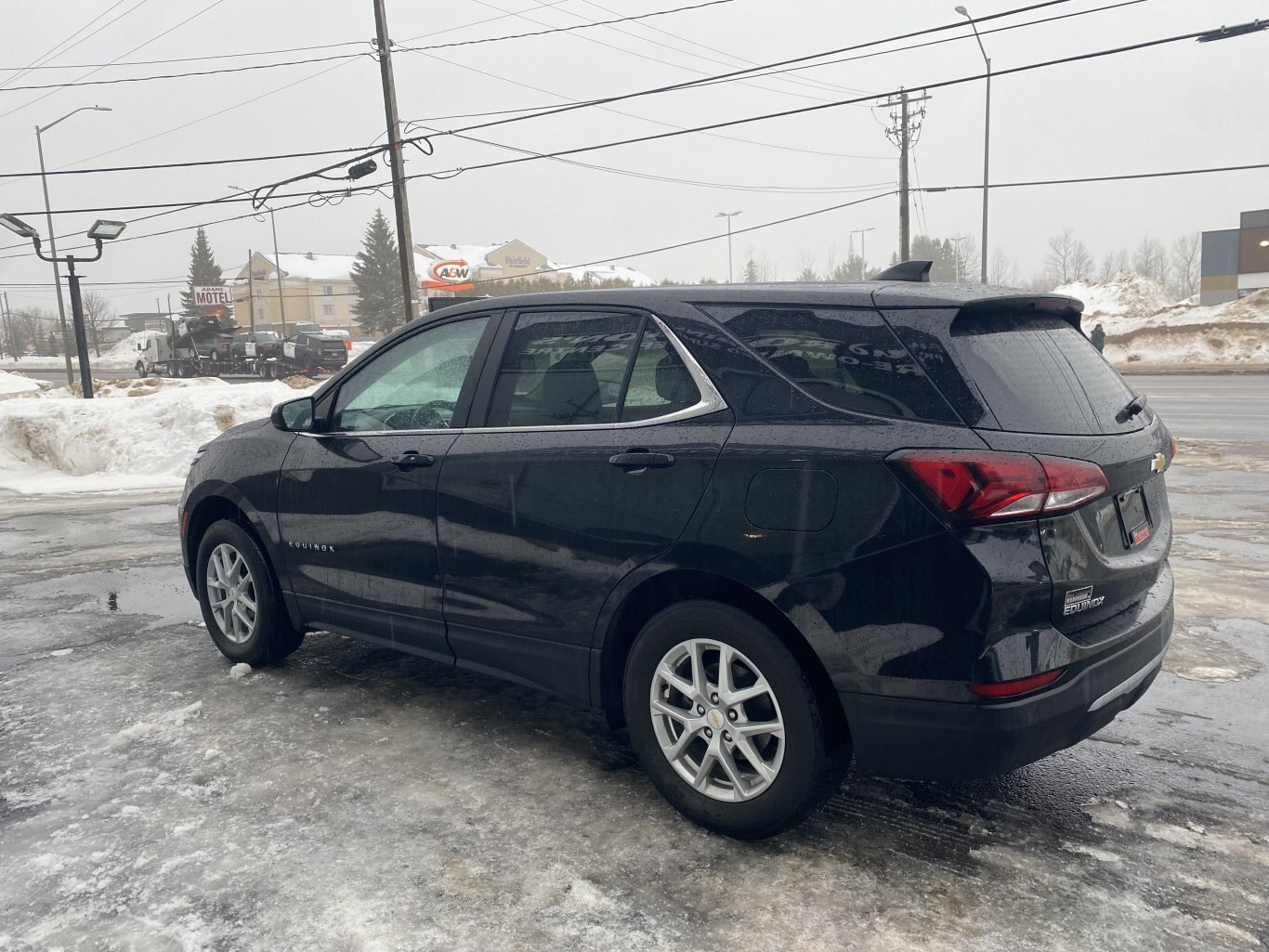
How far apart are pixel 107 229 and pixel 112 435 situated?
636cm

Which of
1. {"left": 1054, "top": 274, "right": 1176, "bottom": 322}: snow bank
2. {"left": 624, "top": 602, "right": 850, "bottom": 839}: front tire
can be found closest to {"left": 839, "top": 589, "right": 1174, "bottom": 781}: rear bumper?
{"left": 624, "top": 602, "right": 850, "bottom": 839}: front tire

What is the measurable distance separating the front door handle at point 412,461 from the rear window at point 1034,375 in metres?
2.12

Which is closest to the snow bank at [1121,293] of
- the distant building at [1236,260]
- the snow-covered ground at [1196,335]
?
the distant building at [1236,260]

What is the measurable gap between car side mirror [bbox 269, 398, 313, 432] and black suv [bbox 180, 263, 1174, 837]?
83cm

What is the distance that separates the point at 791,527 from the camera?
293cm

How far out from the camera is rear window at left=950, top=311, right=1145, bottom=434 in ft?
9.34

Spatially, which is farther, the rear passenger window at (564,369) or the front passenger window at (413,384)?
the front passenger window at (413,384)

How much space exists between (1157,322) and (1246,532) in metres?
39.9

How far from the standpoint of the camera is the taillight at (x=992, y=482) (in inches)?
105

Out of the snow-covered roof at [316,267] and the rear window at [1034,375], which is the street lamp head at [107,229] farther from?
the snow-covered roof at [316,267]

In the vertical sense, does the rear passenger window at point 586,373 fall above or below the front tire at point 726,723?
above

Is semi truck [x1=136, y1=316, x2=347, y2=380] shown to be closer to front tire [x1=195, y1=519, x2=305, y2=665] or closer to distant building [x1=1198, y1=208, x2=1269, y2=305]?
front tire [x1=195, y1=519, x2=305, y2=665]

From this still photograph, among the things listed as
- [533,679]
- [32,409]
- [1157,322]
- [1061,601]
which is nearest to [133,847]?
[533,679]

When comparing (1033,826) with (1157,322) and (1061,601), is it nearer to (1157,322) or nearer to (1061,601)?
(1061,601)
